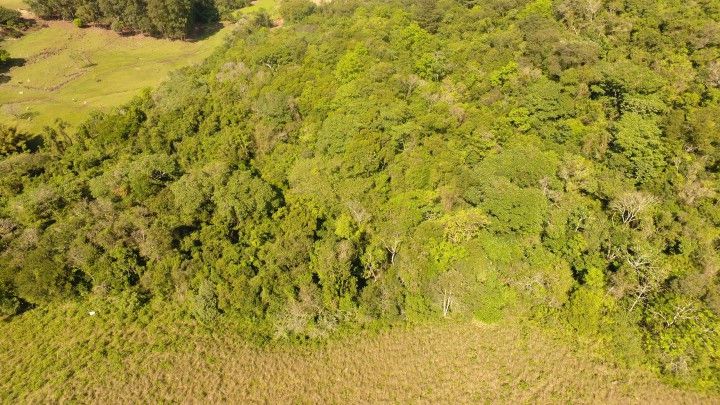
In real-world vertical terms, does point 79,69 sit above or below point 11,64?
below

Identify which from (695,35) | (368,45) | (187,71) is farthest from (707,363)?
(187,71)

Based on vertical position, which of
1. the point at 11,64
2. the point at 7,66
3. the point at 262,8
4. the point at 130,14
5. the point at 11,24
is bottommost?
the point at 7,66

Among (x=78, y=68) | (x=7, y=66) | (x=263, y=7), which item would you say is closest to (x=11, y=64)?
(x=7, y=66)

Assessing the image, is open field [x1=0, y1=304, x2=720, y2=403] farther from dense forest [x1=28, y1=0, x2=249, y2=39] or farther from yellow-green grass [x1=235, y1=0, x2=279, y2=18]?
yellow-green grass [x1=235, y1=0, x2=279, y2=18]

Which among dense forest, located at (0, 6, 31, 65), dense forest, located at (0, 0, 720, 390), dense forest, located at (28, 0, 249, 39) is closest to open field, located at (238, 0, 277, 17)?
dense forest, located at (28, 0, 249, 39)

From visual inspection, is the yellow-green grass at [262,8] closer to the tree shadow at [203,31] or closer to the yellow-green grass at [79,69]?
the tree shadow at [203,31]

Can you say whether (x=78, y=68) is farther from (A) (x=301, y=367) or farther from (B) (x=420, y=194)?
(A) (x=301, y=367)
